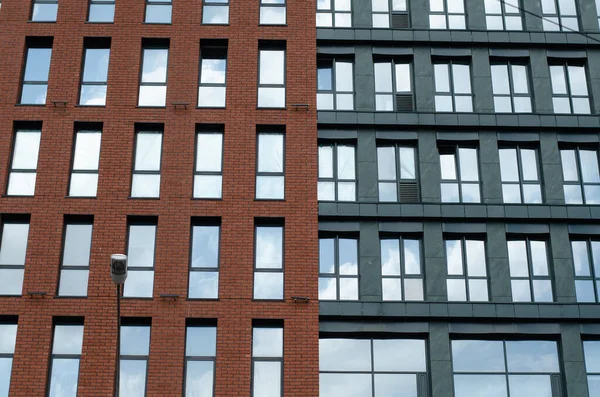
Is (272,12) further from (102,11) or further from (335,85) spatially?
(102,11)

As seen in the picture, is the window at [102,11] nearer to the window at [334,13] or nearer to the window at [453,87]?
the window at [334,13]

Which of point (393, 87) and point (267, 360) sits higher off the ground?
point (393, 87)

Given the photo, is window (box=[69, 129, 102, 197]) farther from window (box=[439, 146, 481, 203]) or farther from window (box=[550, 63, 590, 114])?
window (box=[550, 63, 590, 114])

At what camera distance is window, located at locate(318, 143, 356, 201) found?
30.9m

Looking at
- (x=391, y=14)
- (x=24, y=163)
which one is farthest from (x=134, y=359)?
(x=391, y=14)

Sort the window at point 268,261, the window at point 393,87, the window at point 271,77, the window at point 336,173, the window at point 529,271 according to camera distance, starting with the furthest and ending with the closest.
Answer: the window at point 393,87 → the window at point 271,77 → the window at point 336,173 → the window at point 529,271 → the window at point 268,261

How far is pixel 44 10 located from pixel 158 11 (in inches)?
161

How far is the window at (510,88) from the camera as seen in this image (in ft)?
106

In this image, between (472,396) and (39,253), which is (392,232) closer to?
(472,396)

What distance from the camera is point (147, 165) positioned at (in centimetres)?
3072

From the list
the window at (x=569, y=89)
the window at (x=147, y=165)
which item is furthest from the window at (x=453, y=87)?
the window at (x=147, y=165)

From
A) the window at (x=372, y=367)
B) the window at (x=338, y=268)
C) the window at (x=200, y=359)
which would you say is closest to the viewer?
the window at (x=200, y=359)

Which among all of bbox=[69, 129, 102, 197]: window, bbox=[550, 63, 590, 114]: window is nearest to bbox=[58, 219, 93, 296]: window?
bbox=[69, 129, 102, 197]: window

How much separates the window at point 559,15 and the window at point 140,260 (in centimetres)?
1580
